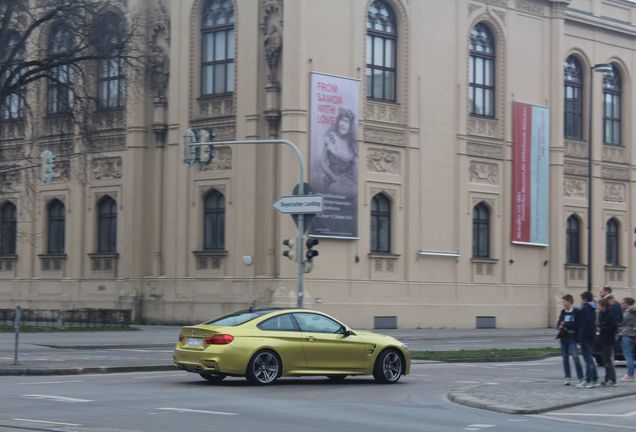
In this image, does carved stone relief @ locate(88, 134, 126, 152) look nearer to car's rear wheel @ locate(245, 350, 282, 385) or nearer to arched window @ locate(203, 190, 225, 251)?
arched window @ locate(203, 190, 225, 251)

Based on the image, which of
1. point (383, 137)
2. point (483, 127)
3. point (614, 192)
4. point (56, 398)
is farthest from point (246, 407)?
point (614, 192)

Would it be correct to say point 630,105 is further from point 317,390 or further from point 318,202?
point 317,390

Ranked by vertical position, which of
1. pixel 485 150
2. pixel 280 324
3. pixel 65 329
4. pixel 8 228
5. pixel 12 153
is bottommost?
pixel 65 329

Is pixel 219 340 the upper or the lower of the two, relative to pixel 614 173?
lower

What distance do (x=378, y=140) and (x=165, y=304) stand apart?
34.3 ft

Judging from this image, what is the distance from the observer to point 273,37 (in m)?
45.4

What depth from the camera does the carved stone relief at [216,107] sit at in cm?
4719

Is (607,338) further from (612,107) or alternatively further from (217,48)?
(612,107)

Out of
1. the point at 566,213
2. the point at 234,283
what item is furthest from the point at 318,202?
the point at 566,213

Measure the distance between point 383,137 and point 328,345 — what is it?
27101 millimetres

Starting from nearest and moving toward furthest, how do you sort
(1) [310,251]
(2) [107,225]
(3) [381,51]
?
(1) [310,251] → (3) [381,51] → (2) [107,225]

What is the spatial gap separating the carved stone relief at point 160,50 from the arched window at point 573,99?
746 inches

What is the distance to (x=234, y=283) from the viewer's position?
45906 mm

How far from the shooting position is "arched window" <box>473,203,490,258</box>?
5172 cm
